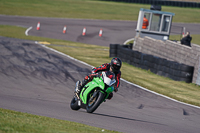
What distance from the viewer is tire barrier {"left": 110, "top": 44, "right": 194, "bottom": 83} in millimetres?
15009

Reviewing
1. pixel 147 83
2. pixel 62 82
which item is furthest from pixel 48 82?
pixel 147 83

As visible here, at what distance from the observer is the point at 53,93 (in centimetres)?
1055

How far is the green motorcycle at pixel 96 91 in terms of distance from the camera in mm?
7906

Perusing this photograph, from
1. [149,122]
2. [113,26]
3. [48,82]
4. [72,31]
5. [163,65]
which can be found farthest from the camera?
[113,26]

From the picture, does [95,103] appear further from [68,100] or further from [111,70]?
[68,100]

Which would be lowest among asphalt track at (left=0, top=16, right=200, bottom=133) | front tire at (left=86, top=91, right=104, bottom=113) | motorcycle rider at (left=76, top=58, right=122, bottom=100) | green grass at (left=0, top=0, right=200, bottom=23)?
asphalt track at (left=0, top=16, right=200, bottom=133)

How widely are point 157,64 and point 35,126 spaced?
11.6 metres

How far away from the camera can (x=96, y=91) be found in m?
7.97

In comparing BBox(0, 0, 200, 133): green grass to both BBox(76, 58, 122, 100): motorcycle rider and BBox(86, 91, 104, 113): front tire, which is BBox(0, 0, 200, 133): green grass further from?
BBox(76, 58, 122, 100): motorcycle rider

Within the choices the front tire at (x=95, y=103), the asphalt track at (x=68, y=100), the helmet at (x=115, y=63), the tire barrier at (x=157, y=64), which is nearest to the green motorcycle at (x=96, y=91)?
the front tire at (x=95, y=103)

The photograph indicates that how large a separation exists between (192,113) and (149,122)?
264 centimetres

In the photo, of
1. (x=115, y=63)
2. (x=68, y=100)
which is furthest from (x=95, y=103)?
(x=68, y=100)

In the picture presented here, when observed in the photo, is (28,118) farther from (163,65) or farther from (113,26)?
(113,26)

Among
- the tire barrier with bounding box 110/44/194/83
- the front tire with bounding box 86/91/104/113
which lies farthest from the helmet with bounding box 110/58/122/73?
the tire barrier with bounding box 110/44/194/83
